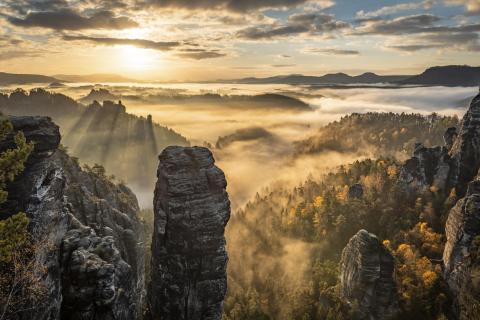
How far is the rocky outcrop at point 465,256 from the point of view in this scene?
247 feet

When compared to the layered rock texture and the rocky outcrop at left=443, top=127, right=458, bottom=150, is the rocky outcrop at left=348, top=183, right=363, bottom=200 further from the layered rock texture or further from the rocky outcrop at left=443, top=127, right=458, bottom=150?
the rocky outcrop at left=443, top=127, right=458, bottom=150

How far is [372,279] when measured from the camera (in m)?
87.2

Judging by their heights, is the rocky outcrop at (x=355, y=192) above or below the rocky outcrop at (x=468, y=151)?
below

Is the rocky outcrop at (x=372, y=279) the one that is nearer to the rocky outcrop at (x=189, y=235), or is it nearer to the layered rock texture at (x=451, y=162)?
the rocky outcrop at (x=189, y=235)

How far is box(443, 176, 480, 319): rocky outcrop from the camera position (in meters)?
75.2

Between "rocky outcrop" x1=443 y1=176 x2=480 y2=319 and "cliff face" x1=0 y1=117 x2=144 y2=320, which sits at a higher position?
"cliff face" x1=0 y1=117 x2=144 y2=320

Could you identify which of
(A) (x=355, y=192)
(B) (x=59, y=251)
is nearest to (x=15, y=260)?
(B) (x=59, y=251)

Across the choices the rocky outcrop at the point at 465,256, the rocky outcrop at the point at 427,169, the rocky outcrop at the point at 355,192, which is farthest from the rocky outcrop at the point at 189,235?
the rocky outcrop at the point at 355,192

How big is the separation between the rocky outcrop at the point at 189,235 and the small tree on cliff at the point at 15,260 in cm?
1976

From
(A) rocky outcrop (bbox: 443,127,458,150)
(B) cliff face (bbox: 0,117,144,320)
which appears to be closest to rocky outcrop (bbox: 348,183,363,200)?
(A) rocky outcrop (bbox: 443,127,458,150)

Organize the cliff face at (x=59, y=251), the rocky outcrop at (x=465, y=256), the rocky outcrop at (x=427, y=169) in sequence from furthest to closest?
the rocky outcrop at (x=427, y=169), the rocky outcrop at (x=465, y=256), the cliff face at (x=59, y=251)

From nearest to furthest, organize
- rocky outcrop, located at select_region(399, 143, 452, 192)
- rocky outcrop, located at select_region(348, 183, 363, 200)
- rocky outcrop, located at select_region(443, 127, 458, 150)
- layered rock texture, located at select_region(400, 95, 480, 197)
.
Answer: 1. layered rock texture, located at select_region(400, 95, 480, 197)
2. rocky outcrop, located at select_region(399, 143, 452, 192)
3. rocky outcrop, located at select_region(443, 127, 458, 150)
4. rocky outcrop, located at select_region(348, 183, 363, 200)

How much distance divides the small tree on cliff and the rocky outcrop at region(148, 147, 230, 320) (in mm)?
19759

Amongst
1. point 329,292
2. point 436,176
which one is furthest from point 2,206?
point 436,176
